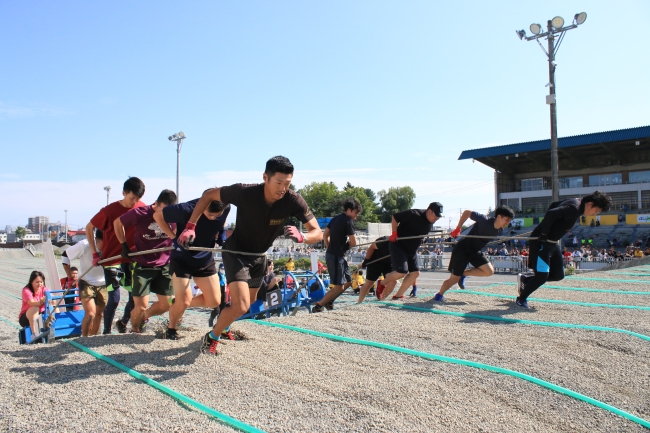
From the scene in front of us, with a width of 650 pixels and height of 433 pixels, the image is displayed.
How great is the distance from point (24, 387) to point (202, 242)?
2.26 metres

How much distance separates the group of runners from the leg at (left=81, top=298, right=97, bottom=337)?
2 centimetres

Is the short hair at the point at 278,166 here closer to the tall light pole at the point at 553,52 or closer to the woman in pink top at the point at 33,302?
the woman in pink top at the point at 33,302

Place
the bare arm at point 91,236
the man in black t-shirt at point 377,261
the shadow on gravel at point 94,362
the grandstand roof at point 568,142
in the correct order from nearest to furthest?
the shadow on gravel at point 94,362 → the bare arm at point 91,236 → the man in black t-shirt at point 377,261 → the grandstand roof at point 568,142

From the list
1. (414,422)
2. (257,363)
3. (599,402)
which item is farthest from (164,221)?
(599,402)

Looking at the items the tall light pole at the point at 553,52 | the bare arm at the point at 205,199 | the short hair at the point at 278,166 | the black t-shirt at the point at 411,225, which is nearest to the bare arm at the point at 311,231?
the short hair at the point at 278,166

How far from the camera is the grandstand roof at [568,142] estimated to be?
40.6 m

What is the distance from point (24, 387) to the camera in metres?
3.79

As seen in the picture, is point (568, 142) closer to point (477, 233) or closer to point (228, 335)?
point (477, 233)

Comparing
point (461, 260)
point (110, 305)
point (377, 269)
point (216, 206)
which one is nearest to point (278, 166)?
point (216, 206)

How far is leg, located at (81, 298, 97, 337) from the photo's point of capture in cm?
695

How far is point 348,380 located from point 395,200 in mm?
95712

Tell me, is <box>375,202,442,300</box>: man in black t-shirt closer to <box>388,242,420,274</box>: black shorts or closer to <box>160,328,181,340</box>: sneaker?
<box>388,242,420,274</box>: black shorts

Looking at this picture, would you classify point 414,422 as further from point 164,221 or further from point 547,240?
point 547,240

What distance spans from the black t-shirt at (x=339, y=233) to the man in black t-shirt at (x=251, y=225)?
11.5ft
